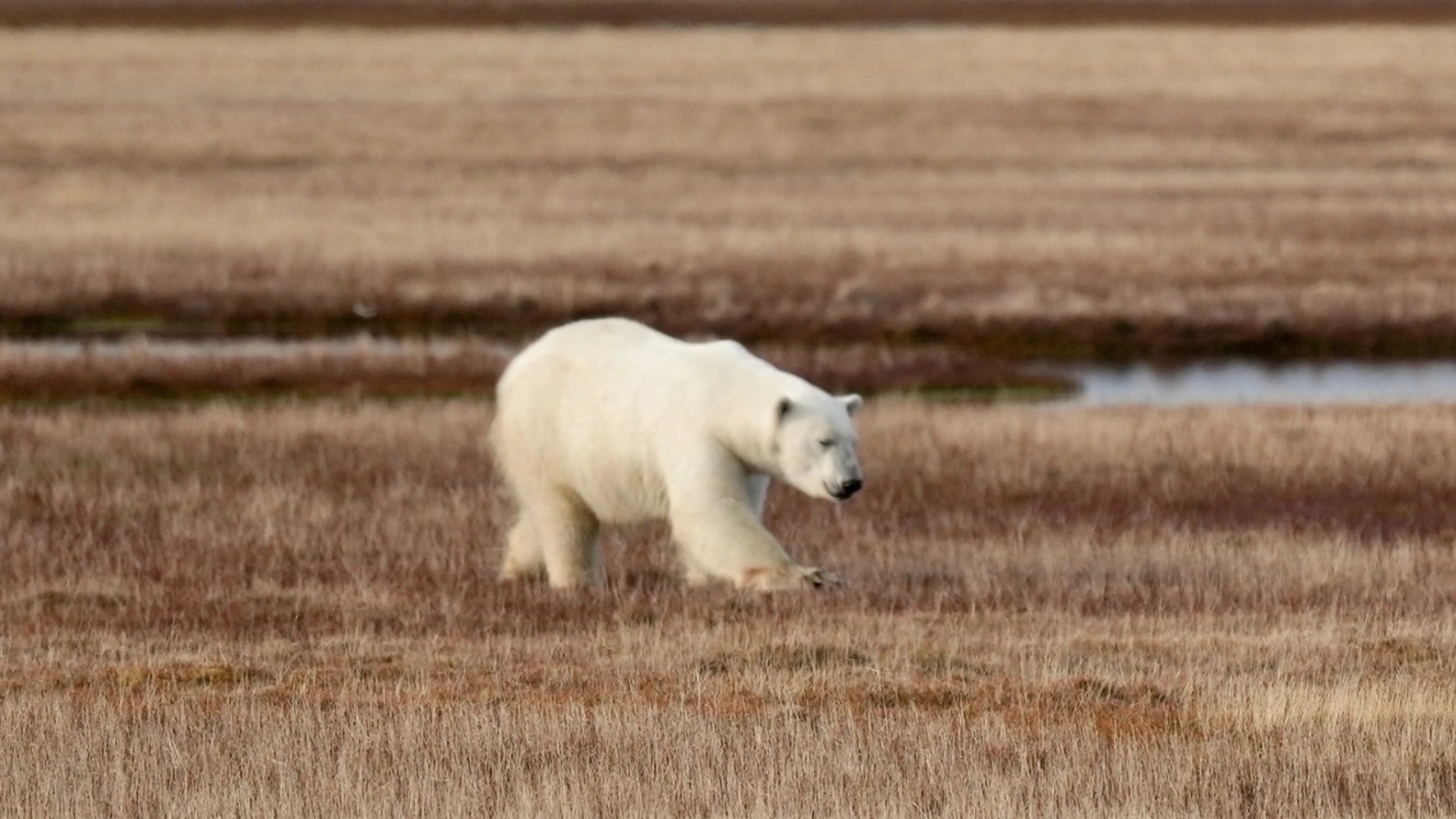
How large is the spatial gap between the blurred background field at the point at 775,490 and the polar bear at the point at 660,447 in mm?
279

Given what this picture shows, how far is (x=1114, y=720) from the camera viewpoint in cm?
875

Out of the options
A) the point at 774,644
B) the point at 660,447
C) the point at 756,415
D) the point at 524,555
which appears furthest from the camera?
the point at 524,555

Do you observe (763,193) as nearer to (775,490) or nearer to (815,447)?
(775,490)

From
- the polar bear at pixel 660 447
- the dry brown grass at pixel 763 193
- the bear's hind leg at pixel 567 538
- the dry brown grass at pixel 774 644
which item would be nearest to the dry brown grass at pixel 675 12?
the dry brown grass at pixel 763 193

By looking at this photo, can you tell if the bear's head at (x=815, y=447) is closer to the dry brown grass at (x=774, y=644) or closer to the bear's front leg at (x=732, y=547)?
the bear's front leg at (x=732, y=547)

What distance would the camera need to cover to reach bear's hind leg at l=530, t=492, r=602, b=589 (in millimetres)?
12359

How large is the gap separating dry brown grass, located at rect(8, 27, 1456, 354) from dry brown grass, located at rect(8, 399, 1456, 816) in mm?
10214

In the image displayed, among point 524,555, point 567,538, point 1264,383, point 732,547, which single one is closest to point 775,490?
point 524,555

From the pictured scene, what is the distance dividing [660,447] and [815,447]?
86cm

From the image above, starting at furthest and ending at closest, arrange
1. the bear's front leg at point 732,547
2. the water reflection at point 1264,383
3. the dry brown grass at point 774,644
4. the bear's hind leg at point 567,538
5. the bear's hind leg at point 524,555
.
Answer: the water reflection at point 1264,383
the bear's hind leg at point 524,555
the bear's hind leg at point 567,538
the bear's front leg at point 732,547
the dry brown grass at point 774,644

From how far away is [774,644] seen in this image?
10.2 metres

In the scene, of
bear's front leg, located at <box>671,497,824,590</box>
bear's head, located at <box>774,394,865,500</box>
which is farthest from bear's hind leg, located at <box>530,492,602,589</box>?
bear's head, located at <box>774,394,865,500</box>

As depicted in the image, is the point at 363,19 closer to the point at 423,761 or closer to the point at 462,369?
the point at 462,369

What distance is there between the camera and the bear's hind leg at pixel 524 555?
503 inches
